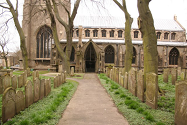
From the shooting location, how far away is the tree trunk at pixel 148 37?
6578 mm

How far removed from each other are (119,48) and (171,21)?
1815 cm

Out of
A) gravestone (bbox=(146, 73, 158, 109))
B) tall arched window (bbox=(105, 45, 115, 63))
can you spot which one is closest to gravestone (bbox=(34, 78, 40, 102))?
gravestone (bbox=(146, 73, 158, 109))

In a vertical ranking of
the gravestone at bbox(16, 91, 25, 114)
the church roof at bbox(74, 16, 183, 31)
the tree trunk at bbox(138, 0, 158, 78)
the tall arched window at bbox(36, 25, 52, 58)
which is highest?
the church roof at bbox(74, 16, 183, 31)

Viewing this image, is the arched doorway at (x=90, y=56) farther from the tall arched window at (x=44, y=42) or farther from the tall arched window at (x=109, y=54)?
the tall arched window at (x=44, y=42)

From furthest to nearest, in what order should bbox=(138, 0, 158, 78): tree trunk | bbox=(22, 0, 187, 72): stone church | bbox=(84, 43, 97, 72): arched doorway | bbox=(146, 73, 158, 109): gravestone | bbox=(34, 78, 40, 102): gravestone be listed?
bbox=(22, 0, 187, 72): stone church
bbox=(84, 43, 97, 72): arched doorway
bbox=(138, 0, 158, 78): tree trunk
bbox=(34, 78, 40, 102): gravestone
bbox=(146, 73, 158, 109): gravestone

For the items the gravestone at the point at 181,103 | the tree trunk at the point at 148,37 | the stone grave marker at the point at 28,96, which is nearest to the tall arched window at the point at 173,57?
the tree trunk at the point at 148,37

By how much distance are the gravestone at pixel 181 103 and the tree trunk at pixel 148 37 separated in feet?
9.52

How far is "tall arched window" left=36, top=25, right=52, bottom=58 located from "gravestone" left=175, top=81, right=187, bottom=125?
26.5 metres

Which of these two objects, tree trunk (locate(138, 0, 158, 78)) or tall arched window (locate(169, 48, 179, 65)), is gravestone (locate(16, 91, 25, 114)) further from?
tall arched window (locate(169, 48, 179, 65))

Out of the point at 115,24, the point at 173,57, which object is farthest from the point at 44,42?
the point at 173,57

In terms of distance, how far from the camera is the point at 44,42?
27.9 meters

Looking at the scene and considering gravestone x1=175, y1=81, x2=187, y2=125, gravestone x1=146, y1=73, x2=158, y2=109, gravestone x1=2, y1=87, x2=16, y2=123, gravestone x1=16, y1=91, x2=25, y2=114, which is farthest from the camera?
gravestone x1=146, y1=73, x2=158, y2=109

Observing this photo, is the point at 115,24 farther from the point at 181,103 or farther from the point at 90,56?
the point at 181,103

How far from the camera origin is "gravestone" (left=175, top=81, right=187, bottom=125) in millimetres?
3504
